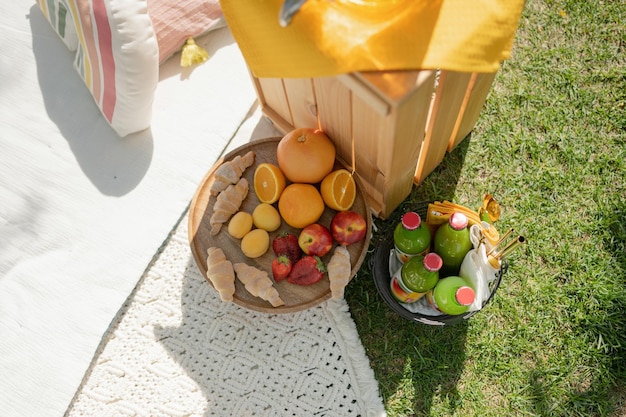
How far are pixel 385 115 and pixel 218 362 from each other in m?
0.85

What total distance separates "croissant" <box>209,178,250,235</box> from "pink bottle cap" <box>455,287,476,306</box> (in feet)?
1.88

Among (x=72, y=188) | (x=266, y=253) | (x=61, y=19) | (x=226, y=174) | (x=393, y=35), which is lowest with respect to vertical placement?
(x=72, y=188)

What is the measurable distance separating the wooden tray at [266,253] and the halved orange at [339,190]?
0.10ft

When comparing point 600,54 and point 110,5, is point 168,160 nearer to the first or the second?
point 110,5

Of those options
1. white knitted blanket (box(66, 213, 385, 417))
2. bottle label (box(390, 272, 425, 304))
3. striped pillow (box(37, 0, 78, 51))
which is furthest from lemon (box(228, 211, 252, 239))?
striped pillow (box(37, 0, 78, 51))

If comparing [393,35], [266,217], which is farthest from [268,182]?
[393,35]

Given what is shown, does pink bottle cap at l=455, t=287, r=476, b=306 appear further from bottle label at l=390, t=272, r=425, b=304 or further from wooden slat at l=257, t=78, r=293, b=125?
wooden slat at l=257, t=78, r=293, b=125

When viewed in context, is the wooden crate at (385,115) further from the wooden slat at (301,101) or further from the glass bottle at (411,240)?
the glass bottle at (411,240)

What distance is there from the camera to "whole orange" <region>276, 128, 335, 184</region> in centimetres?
121

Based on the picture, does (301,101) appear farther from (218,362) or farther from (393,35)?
(218,362)

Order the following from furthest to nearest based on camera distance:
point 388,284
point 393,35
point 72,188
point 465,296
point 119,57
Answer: point 72,188 < point 119,57 < point 388,284 < point 465,296 < point 393,35

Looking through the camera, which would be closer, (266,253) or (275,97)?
(266,253)

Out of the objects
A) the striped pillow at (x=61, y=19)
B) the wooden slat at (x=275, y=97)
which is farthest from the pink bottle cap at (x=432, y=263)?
the striped pillow at (x=61, y=19)

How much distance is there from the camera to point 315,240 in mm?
1197
